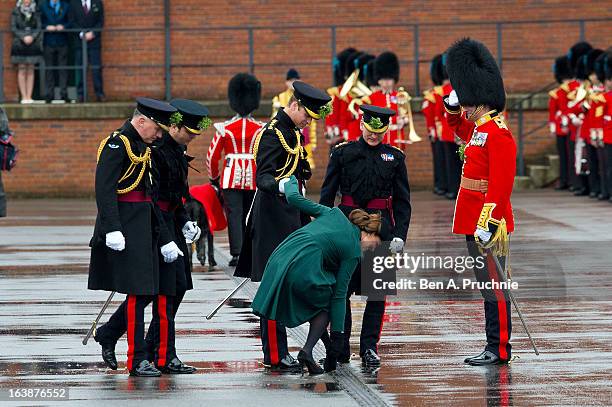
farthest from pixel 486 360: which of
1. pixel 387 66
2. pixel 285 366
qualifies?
pixel 387 66

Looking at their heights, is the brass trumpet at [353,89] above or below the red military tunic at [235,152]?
above

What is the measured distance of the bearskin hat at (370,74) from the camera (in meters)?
20.0

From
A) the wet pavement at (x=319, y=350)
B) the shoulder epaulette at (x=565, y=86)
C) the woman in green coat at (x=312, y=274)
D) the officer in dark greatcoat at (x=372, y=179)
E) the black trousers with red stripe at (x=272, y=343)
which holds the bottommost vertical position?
the wet pavement at (x=319, y=350)

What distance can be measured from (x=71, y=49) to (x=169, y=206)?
1482 centimetres

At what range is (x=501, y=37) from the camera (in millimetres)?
23609

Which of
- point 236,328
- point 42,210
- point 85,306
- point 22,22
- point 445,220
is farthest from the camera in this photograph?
point 22,22

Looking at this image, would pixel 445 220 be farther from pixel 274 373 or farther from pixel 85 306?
pixel 274 373

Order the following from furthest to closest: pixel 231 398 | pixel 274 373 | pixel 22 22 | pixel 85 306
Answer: pixel 22 22 < pixel 85 306 < pixel 274 373 < pixel 231 398

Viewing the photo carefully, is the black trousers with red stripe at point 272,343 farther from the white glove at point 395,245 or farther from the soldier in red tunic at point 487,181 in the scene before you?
the soldier in red tunic at point 487,181

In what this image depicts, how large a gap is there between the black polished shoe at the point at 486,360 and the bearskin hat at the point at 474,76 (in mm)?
1389

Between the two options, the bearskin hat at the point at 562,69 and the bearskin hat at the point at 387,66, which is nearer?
the bearskin hat at the point at 387,66

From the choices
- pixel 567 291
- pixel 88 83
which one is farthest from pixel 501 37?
pixel 567 291

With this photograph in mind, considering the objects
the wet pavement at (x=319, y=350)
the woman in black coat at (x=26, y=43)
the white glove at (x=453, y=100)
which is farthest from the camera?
the woman in black coat at (x=26, y=43)

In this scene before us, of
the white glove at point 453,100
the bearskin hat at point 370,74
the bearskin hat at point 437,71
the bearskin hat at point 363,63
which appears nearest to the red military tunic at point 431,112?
the bearskin hat at point 437,71
